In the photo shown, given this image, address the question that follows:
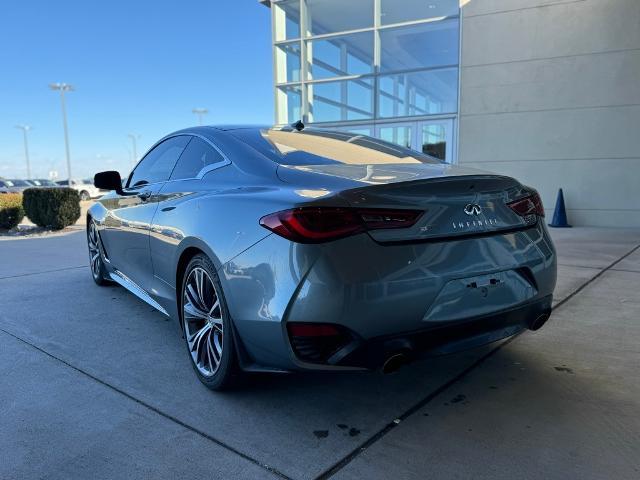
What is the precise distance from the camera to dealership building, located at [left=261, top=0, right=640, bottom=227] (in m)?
10.1

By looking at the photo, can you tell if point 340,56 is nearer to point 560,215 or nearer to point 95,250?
point 560,215

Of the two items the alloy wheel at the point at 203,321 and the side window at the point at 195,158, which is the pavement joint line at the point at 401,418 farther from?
the side window at the point at 195,158

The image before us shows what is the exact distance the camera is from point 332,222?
2113 millimetres

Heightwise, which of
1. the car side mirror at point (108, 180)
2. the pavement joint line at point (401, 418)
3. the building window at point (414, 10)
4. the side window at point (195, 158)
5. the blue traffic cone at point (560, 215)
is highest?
the building window at point (414, 10)

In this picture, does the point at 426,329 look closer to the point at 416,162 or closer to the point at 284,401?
the point at 284,401

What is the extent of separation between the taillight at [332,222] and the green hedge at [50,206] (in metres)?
10.7

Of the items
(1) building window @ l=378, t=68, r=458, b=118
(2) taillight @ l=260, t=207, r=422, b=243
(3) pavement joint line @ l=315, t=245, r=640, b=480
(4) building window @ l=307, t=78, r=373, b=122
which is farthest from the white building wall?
(2) taillight @ l=260, t=207, r=422, b=243

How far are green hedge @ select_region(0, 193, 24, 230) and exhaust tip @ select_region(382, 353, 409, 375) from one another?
466 inches

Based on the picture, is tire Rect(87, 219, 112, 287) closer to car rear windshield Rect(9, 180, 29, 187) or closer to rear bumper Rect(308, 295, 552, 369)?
rear bumper Rect(308, 295, 552, 369)

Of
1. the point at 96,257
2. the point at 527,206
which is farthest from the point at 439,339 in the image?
the point at 96,257

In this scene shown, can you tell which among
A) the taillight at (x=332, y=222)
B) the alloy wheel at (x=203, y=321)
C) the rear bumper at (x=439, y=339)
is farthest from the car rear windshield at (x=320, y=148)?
the rear bumper at (x=439, y=339)

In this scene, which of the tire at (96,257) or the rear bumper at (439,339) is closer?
the rear bumper at (439,339)

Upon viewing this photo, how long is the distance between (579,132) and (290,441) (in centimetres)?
1030

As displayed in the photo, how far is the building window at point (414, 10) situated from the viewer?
11.6m
